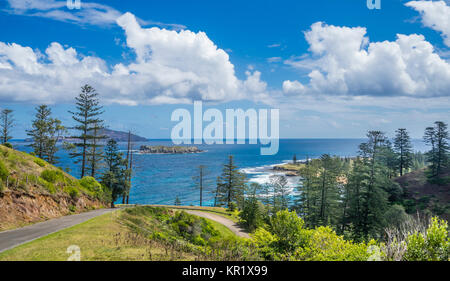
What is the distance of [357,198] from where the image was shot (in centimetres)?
3316

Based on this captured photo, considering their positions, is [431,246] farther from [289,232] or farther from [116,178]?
[116,178]

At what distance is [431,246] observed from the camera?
298 inches

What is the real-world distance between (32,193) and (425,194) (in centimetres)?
5291

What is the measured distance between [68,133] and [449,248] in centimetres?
4387

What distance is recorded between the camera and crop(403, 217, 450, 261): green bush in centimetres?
747

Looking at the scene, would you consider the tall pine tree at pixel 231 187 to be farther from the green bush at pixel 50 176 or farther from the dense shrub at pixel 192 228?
the green bush at pixel 50 176

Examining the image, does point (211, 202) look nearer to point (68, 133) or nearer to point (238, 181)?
point (238, 181)

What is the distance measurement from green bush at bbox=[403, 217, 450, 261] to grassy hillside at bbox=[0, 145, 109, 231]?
668 inches

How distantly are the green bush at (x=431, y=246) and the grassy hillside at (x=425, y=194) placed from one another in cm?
3326

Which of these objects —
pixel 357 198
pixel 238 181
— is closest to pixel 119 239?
pixel 357 198

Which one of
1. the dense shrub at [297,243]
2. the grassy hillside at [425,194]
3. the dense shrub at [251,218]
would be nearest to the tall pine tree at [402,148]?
the grassy hillside at [425,194]

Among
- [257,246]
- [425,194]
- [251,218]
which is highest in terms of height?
[257,246]

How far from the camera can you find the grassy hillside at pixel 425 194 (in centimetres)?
3525

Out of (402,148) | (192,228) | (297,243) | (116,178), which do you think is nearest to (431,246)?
(297,243)
